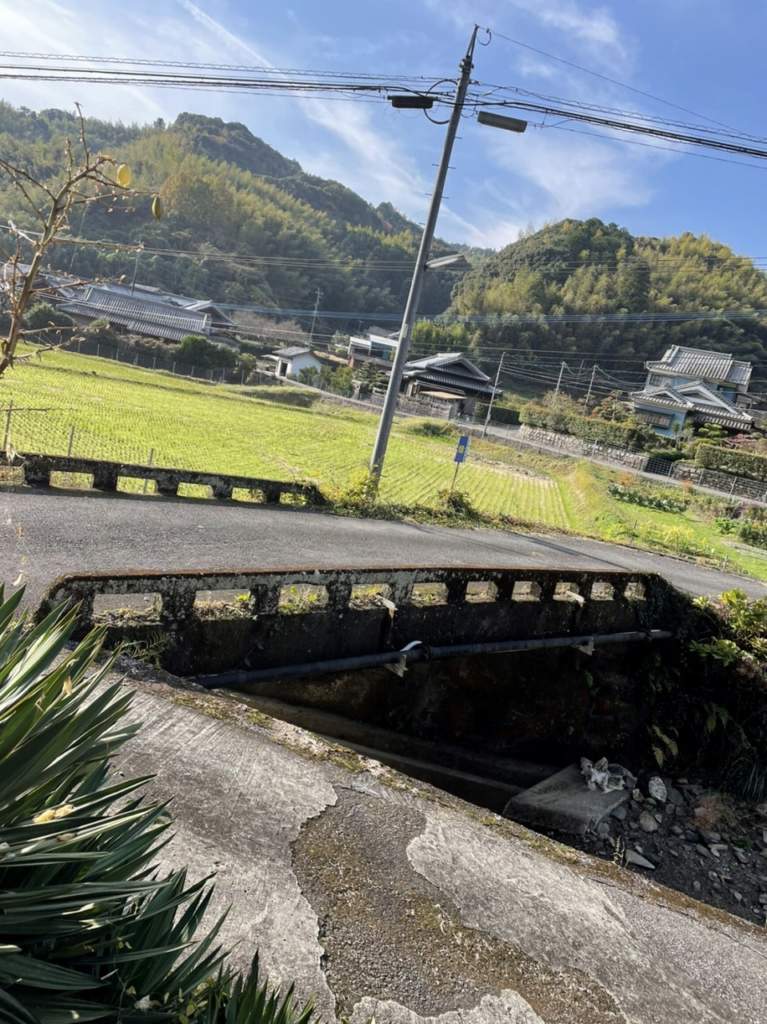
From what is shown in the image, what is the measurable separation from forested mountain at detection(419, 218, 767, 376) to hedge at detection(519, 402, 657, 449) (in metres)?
31.1

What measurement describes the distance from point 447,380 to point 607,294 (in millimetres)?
37565

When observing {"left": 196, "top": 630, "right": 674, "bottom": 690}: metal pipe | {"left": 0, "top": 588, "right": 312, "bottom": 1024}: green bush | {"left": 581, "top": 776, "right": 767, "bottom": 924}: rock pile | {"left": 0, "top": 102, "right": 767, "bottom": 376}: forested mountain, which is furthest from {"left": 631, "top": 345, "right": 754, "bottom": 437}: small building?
{"left": 0, "top": 588, "right": 312, "bottom": 1024}: green bush

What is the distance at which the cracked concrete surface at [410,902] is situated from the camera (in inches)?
97.2

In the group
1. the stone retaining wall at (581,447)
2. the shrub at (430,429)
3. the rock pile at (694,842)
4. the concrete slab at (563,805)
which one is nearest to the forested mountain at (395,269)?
the stone retaining wall at (581,447)

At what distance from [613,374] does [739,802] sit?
71722 mm

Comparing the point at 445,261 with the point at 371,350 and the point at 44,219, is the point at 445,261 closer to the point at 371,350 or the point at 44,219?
the point at 44,219

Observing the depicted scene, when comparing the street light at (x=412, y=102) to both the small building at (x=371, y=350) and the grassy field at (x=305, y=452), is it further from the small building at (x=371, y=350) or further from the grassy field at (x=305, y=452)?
the small building at (x=371, y=350)

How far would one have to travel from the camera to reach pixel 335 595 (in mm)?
5426

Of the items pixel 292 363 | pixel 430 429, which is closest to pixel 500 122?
pixel 430 429

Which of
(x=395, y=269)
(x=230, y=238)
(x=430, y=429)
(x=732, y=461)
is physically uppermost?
(x=395, y=269)

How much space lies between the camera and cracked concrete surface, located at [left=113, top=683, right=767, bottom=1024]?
2469 mm

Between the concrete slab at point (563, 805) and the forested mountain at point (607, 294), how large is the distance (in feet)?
228

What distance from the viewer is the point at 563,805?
6883 millimetres

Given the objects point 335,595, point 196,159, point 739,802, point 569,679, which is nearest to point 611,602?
point 569,679
